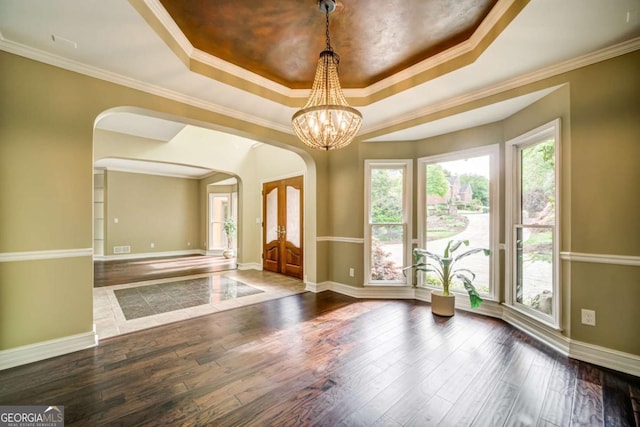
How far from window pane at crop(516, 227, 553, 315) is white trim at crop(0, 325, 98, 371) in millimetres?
4613

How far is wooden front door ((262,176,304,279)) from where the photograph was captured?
571 cm

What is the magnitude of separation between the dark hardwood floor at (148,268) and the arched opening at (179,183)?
535 mm

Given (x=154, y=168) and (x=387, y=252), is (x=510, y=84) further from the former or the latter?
(x=154, y=168)

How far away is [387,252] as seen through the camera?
425 centimetres

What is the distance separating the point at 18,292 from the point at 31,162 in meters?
1.11

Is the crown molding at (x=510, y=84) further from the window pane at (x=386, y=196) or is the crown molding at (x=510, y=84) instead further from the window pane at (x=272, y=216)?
the window pane at (x=272, y=216)

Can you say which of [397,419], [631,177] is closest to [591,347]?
[631,177]

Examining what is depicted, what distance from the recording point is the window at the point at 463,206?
134 inches

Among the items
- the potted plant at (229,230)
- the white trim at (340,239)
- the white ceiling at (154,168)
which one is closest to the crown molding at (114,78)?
the white trim at (340,239)

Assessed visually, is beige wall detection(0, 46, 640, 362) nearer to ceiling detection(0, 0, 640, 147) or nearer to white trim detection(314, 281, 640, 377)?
white trim detection(314, 281, 640, 377)

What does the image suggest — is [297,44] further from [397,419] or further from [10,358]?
[10,358]

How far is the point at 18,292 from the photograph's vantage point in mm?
2193

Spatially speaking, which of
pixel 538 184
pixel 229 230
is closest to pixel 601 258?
pixel 538 184

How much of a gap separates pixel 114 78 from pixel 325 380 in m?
3.40
